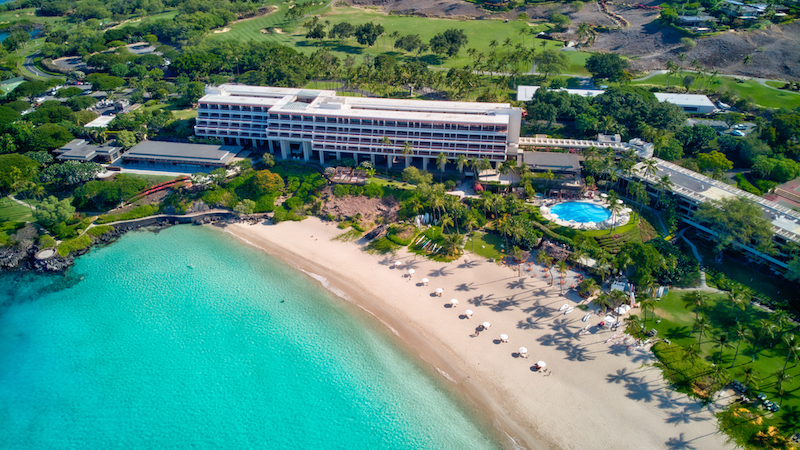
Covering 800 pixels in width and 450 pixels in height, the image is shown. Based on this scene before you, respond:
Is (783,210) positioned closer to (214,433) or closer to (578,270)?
(578,270)

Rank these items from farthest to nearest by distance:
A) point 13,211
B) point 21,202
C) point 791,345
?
point 21,202
point 13,211
point 791,345

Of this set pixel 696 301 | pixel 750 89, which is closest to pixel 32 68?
pixel 696 301

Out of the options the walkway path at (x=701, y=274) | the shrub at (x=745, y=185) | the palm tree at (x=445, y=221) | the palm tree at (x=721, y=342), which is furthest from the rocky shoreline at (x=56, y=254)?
the shrub at (x=745, y=185)

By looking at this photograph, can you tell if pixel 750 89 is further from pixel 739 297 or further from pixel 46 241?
pixel 46 241

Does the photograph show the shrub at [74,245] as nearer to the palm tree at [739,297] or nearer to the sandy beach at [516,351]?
the sandy beach at [516,351]

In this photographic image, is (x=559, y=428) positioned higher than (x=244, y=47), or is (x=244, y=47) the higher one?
(x=244, y=47)

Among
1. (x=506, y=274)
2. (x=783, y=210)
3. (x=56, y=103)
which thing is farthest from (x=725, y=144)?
(x=56, y=103)
